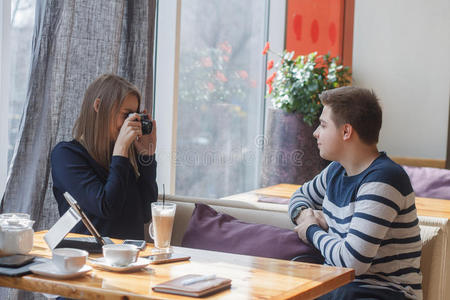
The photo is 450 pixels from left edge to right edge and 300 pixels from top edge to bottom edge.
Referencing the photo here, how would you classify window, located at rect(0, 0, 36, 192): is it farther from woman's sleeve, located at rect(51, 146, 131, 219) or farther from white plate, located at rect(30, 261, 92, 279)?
white plate, located at rect(30, 261, 92, 279)

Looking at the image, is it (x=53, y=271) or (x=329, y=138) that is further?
(x=329, y=138)

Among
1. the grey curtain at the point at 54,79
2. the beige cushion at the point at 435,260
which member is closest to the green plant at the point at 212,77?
the grey curtain at the point at 54,79

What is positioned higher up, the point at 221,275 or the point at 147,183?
the point at 147,183

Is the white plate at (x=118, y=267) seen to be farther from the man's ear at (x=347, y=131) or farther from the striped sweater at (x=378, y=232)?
the man's ear at (x=347, y=131)

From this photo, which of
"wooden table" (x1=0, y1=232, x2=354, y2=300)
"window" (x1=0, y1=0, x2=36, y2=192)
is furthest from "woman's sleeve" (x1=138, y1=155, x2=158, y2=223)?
"wooden table" (x1=0, y1=232, x2=354, y2=300)

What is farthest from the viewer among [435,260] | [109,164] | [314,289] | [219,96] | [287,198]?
[219,96]

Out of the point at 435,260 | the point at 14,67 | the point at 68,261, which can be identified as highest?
the point at 14,67

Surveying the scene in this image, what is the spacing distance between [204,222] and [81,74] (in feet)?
2.63

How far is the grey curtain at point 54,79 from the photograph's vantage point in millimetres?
2293

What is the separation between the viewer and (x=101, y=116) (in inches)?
86.7

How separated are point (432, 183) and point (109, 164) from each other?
2.38 meters

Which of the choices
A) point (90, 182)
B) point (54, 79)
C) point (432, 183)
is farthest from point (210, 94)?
point (90, 182)

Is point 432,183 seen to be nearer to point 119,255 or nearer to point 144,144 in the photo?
point 144,144

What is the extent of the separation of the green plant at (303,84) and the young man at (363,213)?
5.59 ft
